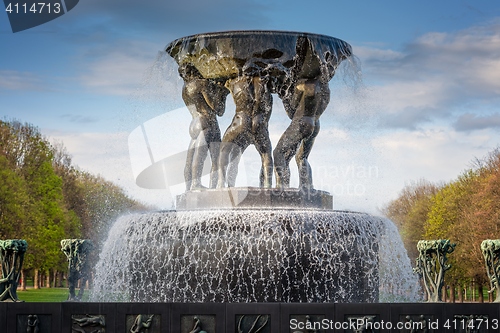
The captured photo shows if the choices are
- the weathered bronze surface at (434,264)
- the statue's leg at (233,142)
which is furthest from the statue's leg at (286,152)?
the weathered bronze surface at (434,264)

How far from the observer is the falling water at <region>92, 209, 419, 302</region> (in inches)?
617

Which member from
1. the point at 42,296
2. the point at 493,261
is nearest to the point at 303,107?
the point at 493,261

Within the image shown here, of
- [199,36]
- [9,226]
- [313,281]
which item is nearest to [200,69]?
[199,36]

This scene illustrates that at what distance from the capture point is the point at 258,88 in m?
17.6

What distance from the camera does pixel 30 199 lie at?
169 ft

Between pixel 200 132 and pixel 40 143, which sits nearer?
pixel 200 132

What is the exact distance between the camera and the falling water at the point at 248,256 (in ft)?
51.4

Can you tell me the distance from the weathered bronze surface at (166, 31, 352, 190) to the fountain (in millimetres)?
20

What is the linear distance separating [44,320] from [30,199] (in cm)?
3887

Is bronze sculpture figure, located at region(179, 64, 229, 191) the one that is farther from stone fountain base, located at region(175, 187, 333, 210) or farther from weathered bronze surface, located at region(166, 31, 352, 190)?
stone fountain base, located at region(175, 187, 333, 210)

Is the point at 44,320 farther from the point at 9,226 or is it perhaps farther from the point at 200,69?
the point at 9,226

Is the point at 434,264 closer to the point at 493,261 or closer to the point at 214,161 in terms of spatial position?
the point at 493,261

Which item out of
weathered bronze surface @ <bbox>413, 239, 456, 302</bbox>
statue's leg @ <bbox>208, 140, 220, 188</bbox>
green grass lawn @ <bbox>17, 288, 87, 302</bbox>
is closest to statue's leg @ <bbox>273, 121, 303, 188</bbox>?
statue's leg @ <bbox>208, 140, 220, 188</bbox>

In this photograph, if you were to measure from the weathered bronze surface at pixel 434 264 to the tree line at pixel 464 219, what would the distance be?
28.6m
